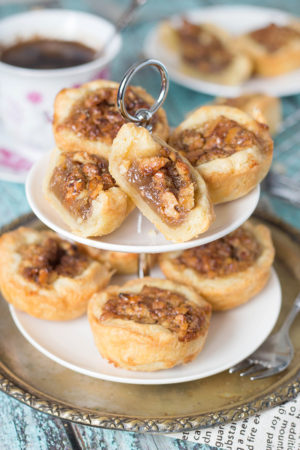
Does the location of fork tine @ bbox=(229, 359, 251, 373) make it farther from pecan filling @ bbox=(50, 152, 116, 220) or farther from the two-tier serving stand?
pecan filling @ bbox=(50, 152, 116, 220)

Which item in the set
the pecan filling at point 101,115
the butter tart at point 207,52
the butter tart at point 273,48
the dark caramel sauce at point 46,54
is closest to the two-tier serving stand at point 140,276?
the pecan filling at point 101,115

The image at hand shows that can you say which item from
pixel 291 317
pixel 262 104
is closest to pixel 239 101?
pixel 262 104

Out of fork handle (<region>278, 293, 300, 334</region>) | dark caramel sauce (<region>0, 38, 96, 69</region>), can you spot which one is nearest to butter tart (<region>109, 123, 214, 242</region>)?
fork handle (<region>278, 293, 300, 334</region>)

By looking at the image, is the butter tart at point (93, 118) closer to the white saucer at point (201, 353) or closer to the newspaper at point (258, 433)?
the white saucer at point (201, 353)

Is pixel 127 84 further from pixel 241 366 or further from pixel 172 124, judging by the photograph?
pixel 172 124

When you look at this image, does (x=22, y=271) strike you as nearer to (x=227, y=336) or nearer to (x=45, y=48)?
(x=227, y=336)

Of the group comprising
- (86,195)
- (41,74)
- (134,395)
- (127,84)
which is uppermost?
(127,84)

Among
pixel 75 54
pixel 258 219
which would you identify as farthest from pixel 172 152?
pixel 75 54
